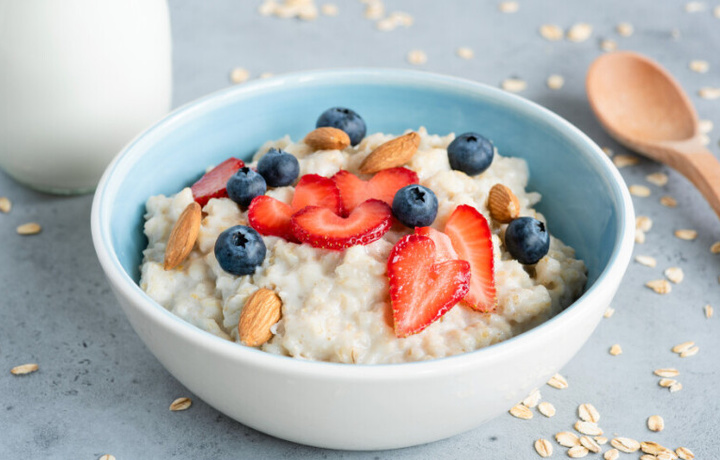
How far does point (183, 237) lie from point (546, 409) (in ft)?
3.02

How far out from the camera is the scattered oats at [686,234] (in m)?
2.44

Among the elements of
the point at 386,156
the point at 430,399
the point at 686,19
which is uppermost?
the point at 386,156

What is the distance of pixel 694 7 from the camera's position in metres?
3.49

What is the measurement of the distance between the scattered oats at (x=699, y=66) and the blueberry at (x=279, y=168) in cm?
193

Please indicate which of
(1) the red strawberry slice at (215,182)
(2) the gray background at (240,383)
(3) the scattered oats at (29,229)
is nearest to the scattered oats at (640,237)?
(2) the gray background at (240,383)

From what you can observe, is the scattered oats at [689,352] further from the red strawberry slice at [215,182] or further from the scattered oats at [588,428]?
the red strawberry slice at [215,182]

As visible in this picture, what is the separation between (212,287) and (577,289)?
831mm

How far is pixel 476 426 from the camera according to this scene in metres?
1.70

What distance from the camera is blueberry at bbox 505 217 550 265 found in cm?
181

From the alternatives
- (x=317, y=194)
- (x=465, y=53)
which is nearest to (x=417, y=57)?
(x=465, y=53)

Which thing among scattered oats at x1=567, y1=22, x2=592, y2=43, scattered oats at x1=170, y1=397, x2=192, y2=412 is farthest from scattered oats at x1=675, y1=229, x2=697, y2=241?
scattered oats at x1=170, y1=397, x2=192, y2=412

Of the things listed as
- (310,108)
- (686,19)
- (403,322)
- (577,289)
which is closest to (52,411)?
(403,322)

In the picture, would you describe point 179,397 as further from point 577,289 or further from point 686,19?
point 686,19

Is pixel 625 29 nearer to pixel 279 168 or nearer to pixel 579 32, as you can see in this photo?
pixel 579 32
